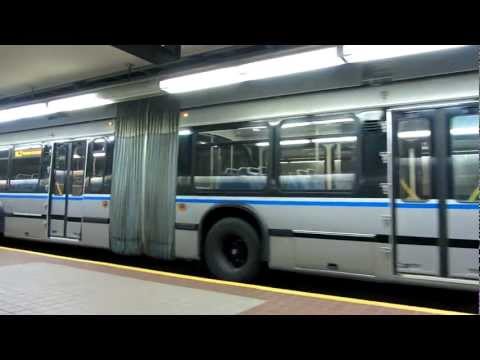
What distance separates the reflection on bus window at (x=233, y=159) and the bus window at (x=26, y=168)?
468cm

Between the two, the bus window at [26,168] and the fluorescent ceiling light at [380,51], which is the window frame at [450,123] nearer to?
the fluorescent ceiling light at [380,51]

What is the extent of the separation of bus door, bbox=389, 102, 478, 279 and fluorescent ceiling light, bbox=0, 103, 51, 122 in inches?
279

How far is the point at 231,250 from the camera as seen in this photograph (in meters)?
6.55

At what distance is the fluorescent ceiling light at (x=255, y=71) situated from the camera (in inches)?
212

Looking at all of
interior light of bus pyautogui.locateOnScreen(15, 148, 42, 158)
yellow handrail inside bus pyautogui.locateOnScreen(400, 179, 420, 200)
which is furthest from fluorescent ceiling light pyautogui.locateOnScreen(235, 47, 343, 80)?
interior light of bus pyautogui.locateOnScreen(15, 148, 42, 158)

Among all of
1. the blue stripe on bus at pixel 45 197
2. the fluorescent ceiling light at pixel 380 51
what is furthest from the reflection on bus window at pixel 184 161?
the fluorescent ceiling light at pixel 380 51

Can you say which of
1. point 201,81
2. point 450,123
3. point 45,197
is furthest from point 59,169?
point 450,123

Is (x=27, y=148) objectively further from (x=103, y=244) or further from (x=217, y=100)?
(x=217, y=100)

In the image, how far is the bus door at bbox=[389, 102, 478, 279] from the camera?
15.9 feet

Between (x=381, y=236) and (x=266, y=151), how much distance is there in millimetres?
2036

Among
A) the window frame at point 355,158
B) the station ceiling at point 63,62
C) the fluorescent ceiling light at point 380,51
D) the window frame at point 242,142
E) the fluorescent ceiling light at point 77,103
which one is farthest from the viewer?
the fluorescent ceiling light at point 77,103

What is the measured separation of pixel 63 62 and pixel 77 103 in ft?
2.65

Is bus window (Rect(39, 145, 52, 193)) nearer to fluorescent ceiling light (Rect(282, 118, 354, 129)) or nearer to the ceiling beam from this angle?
the ceiling beam

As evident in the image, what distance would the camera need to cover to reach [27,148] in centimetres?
985
